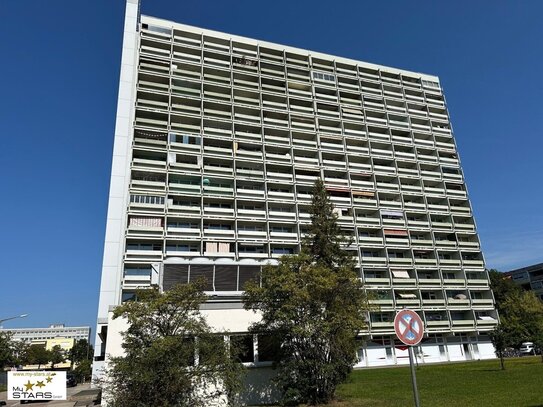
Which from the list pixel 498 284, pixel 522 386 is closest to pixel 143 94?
pixel 522 386

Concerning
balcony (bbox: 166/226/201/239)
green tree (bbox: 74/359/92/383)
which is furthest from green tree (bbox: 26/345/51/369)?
balcony (bbox: 166/226/201/239)

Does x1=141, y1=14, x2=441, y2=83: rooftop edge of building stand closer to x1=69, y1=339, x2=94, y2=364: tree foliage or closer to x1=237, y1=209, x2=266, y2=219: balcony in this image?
x1=237, y1=209, x2=266, y2=219: balcony

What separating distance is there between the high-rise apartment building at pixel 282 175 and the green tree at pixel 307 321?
85.4ft

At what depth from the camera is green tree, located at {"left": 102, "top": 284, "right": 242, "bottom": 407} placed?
12.9 m

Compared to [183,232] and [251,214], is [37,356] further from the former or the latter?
[251,214]

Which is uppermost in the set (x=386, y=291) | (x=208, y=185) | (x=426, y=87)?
(x=426, y=87)

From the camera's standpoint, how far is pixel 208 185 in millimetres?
48469

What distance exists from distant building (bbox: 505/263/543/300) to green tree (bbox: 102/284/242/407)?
3843 inches

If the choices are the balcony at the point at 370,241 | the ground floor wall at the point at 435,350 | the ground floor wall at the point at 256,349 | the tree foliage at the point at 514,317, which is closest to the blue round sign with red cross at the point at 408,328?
the ground floor wall at the point at 256,349

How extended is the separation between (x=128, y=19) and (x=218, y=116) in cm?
1859

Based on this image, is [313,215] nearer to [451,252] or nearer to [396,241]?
[396,241]

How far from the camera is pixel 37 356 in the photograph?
104750 mm

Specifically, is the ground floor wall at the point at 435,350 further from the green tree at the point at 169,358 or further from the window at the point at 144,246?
the green tree at the point at 169,358

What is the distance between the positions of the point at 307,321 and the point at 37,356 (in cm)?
11210
